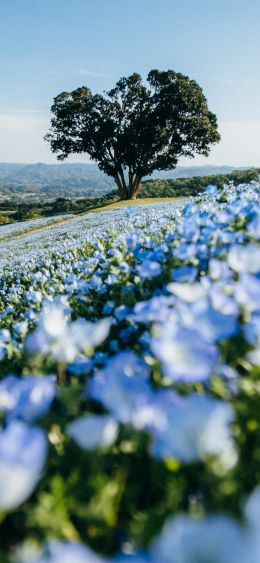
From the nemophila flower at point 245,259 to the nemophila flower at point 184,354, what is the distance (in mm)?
647

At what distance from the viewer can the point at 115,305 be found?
312cm

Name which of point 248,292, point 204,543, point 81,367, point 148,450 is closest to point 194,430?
point 204,543

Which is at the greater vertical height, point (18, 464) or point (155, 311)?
point (155, 311)

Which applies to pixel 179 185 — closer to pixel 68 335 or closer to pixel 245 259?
pixel 245 259

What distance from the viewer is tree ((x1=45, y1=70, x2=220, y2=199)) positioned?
40406 millimetres

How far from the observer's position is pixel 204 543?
2.63ft

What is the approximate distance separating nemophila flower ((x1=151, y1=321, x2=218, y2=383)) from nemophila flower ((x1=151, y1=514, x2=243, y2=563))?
51 cm

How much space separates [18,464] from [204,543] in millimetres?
527

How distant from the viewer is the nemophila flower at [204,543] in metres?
0.79

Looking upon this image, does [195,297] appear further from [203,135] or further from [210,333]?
[203,135]

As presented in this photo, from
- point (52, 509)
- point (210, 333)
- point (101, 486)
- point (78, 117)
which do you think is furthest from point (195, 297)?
point (78, 117)

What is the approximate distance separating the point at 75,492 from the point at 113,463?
0.72 ft

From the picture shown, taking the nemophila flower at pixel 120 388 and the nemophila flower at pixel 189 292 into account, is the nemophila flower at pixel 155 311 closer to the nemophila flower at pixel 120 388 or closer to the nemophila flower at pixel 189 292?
the nemophila flower at pixel 189 292

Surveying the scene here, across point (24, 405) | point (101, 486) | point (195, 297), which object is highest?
point (195, 297)
